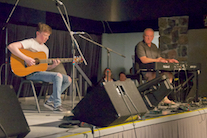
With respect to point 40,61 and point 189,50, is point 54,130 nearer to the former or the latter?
point 40,61

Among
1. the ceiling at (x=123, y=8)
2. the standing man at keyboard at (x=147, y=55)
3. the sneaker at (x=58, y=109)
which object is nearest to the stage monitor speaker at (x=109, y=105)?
the sneaker at (x=58, y=109)

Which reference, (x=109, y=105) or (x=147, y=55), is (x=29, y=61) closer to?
(x=109, y=105)

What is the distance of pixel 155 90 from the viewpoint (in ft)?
9.62

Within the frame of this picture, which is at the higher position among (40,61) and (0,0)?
(0,0)

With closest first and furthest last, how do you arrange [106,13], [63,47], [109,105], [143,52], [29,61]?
[109,105] → [29,61] → [143,52] → [106,13] → [63,47]

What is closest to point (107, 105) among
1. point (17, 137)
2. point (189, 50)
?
point (17, 137)

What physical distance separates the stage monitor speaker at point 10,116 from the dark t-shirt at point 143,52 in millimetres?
2434

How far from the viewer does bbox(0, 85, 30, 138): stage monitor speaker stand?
5.03 feet

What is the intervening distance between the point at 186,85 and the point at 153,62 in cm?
122

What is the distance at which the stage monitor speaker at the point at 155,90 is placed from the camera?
2.87 meters

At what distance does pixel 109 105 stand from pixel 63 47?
188 inches

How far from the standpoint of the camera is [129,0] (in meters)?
6.16

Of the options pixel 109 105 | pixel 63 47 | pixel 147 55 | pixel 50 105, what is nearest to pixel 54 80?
pixel 50 105

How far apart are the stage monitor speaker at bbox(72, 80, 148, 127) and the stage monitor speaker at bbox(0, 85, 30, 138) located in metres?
0.63
